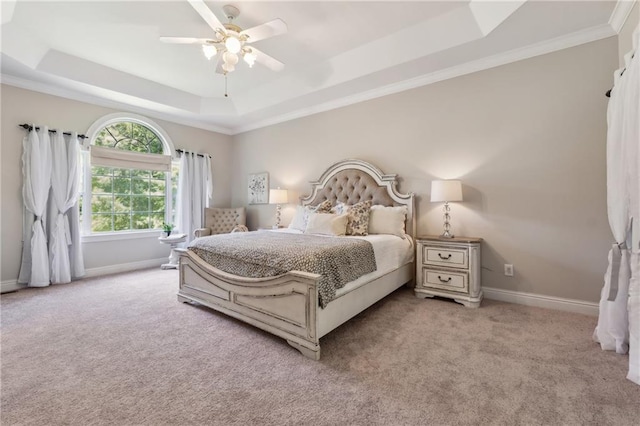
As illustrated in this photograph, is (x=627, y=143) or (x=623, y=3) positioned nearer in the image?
(x=627, y=143)

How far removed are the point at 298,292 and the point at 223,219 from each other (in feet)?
12.2

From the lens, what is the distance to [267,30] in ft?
7.52

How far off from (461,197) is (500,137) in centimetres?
79

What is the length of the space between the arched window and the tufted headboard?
8.61 ft

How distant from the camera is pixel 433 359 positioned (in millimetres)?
1879

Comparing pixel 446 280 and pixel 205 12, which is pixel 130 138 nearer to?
pixel 205 12

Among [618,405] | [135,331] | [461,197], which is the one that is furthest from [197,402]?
[461,197]

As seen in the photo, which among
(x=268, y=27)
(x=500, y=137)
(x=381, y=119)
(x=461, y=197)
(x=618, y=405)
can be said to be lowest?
(x=618, y=405)

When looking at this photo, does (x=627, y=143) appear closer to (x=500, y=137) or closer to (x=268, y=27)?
(x=500, y=137)

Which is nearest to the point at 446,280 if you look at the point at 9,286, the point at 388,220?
the point at 388,220

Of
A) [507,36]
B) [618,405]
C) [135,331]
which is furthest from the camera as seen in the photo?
[507,36]

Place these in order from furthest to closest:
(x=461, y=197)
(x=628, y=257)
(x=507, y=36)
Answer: (x=461, y=197), (x=507, y=36), (x=628, y=257)

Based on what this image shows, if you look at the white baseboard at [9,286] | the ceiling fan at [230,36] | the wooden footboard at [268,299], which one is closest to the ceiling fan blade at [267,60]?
the ceiling fan at [230,36]

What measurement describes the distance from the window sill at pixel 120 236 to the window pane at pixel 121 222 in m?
0.11
